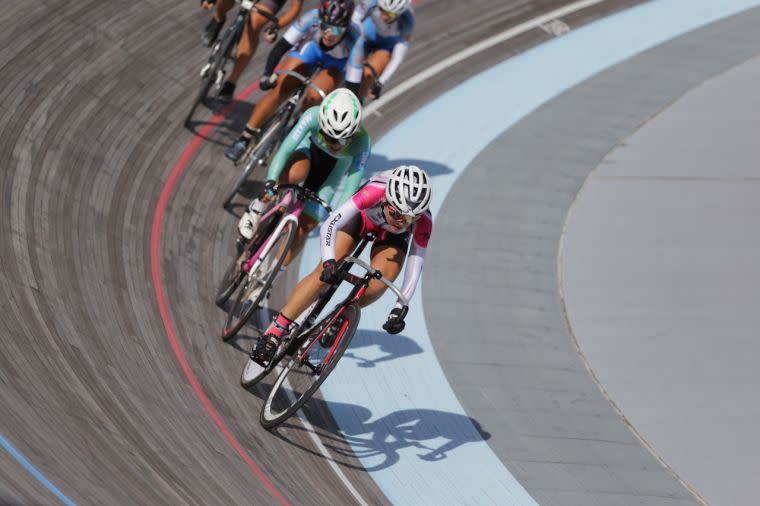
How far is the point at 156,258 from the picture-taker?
33.3ft

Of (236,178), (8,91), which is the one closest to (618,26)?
(236,178)

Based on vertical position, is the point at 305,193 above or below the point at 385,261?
above

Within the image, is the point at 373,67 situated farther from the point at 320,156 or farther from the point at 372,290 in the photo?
the point at 372,290

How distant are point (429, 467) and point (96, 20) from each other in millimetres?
7174

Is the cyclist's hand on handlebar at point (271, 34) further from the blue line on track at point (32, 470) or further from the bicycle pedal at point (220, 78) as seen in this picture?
the blue line on track at point (32, 470)

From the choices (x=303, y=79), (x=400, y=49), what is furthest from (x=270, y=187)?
(x=400, y=49)

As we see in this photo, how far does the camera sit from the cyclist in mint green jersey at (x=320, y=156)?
8.75m

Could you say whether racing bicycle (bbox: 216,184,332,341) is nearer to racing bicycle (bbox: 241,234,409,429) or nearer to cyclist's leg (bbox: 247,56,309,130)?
racing bicycle (bbox: 241,234,409,429)

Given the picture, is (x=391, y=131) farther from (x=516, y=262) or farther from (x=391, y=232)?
(x=391, y=232)

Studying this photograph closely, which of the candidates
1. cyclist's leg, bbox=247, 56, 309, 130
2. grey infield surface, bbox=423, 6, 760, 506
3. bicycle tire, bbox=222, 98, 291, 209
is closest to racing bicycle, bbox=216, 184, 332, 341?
bicycle tire, bbox=222, 98, 291, 209

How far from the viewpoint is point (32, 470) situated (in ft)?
22.0

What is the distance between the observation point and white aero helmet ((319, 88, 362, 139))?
873cm

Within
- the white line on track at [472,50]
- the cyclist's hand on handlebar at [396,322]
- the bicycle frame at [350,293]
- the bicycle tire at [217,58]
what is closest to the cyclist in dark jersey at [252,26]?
the bicycle tire at [217,58]

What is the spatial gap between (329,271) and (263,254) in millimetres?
1347
